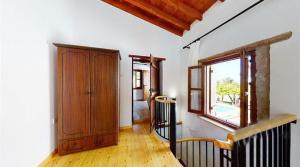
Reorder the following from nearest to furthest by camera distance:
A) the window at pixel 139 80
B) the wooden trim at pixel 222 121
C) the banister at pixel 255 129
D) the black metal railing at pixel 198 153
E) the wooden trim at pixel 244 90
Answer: the banister at pixel 255 129 → the wooden trim at pixel 244 90 → the wooden trim at pixel 222 121 → the black metal railing at pixel 198 153 → the window at pixel 139 80

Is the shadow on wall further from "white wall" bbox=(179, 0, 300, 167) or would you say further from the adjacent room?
"white wall" bbox=(179, 0, 300, 167)

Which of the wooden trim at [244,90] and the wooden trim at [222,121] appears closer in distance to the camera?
the wooden trim at [244,90]

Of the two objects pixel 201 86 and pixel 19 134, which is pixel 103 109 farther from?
pixel 201 86

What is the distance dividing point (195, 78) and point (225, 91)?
0.79 m

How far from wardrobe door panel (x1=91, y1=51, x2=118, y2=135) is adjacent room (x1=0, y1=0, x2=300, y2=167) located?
17 millimetres

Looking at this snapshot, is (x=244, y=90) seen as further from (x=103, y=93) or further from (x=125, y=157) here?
(x=103, y=93)

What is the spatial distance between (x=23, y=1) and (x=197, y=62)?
10.4ft

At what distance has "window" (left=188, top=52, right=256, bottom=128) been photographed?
2.04m

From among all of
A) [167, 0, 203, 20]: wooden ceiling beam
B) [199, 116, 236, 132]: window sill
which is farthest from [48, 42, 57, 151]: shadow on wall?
[199, 116, 236, 132]: window sill

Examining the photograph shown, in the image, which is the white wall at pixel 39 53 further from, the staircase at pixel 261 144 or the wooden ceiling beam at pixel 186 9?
the staircase at pixel 261 144

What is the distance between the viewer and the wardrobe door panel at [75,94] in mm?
2156

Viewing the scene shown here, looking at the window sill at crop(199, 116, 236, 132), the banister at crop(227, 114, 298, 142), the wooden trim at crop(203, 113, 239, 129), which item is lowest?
the window sill at crop(199, 116, 236, 132)

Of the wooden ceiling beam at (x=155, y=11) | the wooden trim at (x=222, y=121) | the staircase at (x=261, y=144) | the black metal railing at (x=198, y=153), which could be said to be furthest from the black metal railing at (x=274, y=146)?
the wooden ceiling beam at (x=155, y=11)

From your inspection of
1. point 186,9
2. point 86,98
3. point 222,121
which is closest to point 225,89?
point 222,121
